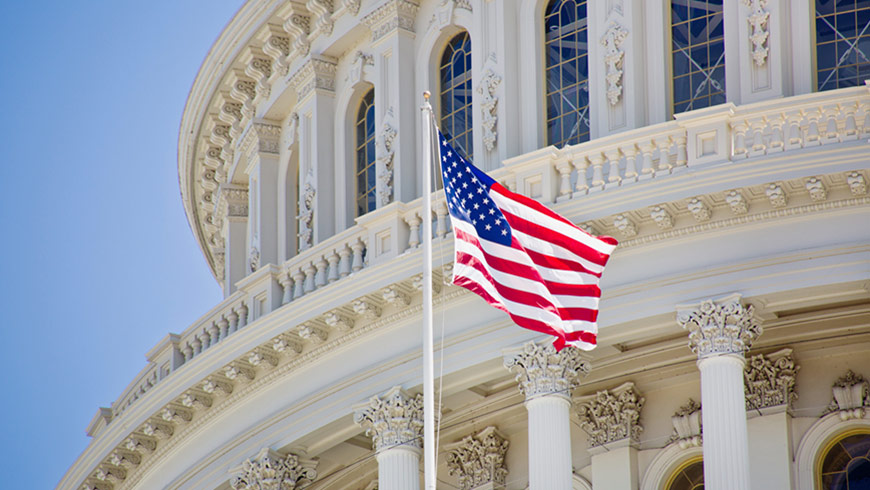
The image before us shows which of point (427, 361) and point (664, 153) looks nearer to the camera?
point (427, 361)

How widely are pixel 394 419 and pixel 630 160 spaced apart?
5.47 m

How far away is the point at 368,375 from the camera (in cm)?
3478

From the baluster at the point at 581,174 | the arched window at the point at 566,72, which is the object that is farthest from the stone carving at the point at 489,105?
the baluster at the point at 581,174

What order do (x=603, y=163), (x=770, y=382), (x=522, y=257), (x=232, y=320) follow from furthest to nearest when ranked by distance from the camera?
(x=232, y=320) < (x=770, y=382) < (x=603, y=163) < (x=522, y=257)

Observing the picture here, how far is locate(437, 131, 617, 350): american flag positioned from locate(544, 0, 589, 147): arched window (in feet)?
21.8

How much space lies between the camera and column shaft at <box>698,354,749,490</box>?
29656mm

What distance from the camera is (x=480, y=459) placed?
36.4 metres

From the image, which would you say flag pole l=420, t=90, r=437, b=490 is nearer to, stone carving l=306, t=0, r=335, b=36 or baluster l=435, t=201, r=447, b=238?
baluster l=435, t=201, r=447, b=238

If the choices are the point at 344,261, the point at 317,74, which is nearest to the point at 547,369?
the point at 344,261

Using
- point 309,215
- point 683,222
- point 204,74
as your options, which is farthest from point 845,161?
point 204,74

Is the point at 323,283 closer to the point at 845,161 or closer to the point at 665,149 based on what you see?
the point at 665,149

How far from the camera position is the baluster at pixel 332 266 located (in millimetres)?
36438

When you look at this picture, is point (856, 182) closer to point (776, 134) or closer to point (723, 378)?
point (776, 134)

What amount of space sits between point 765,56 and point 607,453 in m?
6.83
